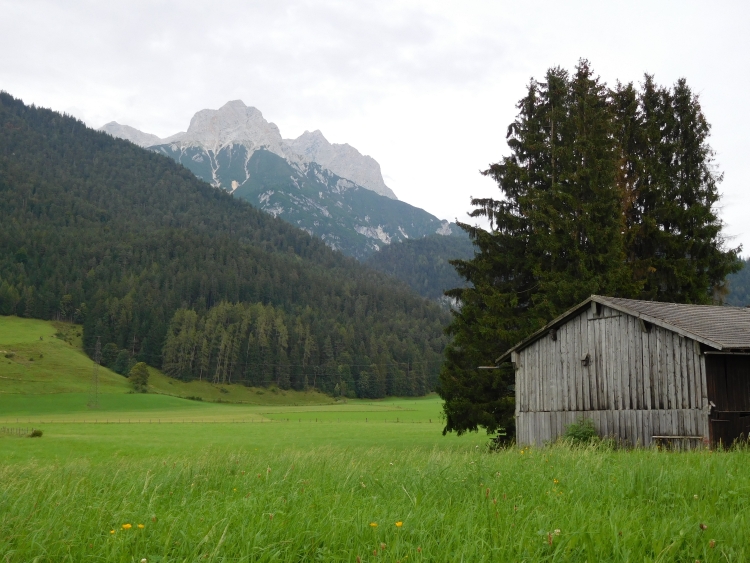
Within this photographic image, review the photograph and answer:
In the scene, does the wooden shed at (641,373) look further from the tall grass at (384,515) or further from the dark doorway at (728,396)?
the tall grass at (384,515)

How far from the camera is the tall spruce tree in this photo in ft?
89.6

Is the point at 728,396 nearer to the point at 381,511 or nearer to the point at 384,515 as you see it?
the point at 381,511

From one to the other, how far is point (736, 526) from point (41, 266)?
682ft

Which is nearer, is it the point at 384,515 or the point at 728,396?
the point at 384,515

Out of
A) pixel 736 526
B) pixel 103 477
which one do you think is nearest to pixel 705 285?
pixel 736 526

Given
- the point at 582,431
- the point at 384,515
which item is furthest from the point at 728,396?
the point at 384,515

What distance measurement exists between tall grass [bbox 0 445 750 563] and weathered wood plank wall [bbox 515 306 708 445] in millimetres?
12526

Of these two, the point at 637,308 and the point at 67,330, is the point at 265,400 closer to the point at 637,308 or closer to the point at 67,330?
the point at 67,330

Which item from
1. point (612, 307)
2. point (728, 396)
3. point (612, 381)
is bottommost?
point (728, 396)

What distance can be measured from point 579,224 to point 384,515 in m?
23.8

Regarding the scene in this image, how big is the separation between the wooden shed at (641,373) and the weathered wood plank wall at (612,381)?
3 centimetres

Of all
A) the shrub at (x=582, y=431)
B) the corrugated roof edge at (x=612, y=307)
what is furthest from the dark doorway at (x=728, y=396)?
the shrub at (x=582, y=431)

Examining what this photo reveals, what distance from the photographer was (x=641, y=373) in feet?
69.9

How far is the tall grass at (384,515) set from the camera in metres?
4.82
